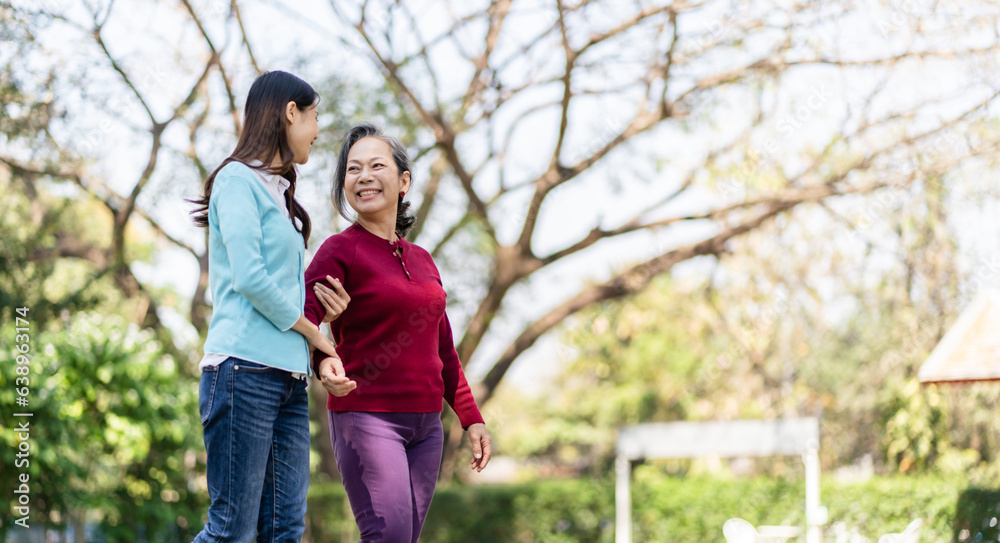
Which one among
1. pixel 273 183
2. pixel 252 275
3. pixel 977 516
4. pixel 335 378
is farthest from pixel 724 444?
pixel 252 275

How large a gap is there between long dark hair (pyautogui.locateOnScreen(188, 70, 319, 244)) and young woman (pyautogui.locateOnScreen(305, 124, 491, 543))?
28 centimetres

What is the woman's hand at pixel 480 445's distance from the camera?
299 centimetres

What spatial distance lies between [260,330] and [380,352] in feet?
1.39

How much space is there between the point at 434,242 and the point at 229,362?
34.4ft

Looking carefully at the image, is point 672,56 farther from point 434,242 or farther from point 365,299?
point 365,299

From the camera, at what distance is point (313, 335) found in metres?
2.49

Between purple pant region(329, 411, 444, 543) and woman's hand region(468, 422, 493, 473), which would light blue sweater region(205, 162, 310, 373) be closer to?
purple pant region(329, 411, 444, 543)

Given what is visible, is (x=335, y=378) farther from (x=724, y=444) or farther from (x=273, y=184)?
(x=724, y=444)

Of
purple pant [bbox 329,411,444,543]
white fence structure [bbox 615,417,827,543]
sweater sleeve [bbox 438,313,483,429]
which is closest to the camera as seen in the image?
purple pant [bbox 329,411,444,543]

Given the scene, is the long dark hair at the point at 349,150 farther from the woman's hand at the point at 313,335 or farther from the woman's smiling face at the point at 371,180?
the woman's hand at the point at 313,335

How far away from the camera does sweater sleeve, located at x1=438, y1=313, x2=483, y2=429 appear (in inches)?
121

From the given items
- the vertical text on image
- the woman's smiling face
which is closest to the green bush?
the woman's smiling face

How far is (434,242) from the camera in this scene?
42.0 ft

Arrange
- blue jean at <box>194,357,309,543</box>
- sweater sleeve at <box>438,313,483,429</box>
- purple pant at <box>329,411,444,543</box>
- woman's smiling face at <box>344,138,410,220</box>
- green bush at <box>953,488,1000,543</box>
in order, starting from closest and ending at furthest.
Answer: blue jean at <box>194,357,309,543</box> < purple pant at <box>329,411,444,543</box> < woman's smiling face at <box>344,138,410,220</box> < sweater sleeve at <box>438,313,483,429</box> < green bush at <box>953,488,1000,543</box>
